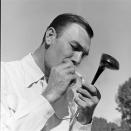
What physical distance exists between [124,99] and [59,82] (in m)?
29.2

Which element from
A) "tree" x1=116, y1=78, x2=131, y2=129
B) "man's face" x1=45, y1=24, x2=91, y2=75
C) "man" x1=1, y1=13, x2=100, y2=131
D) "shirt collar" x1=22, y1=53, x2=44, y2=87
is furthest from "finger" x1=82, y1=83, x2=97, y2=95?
"tree" x1=116, y1=78, x2=131, y2=129

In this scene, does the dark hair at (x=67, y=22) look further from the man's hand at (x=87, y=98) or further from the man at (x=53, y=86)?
the man's hand at (x=87, y=98)

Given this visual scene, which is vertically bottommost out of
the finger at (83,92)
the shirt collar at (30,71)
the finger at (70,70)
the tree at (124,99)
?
the tree at (124,99)

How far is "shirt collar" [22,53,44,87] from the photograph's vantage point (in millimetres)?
2088

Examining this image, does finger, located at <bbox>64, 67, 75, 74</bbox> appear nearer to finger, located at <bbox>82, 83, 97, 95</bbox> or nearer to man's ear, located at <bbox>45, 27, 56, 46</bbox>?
finger, located at <bbox>82, 83, 97, 95</bbox>

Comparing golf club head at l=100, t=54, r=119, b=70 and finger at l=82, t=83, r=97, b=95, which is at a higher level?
golf club head at l=100, t=54, r=119, b=70

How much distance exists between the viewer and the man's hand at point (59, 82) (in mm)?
1787

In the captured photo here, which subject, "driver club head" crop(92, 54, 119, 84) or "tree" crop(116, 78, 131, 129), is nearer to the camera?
"driver club head" crop(92, 54, 119, 84)

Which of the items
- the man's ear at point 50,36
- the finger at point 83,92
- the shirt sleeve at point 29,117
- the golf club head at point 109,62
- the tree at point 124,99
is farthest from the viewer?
the tree at point 124,99

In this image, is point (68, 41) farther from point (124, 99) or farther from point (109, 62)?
point (124, 99)

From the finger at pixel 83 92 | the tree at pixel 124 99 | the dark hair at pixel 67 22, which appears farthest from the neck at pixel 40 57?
the tree at pixel 124 99

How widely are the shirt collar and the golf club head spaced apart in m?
0.32

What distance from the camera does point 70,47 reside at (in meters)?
2.11

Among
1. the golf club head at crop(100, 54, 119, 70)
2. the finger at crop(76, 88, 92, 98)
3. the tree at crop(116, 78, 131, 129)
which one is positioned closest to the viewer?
the finger at crop(76, 88, 92, 98)
